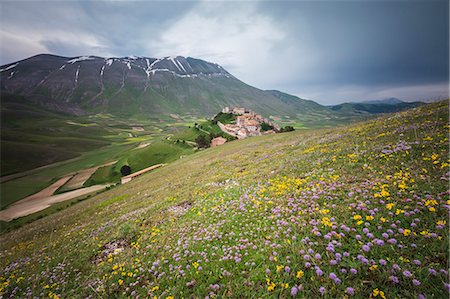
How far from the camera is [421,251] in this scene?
15.6 ft

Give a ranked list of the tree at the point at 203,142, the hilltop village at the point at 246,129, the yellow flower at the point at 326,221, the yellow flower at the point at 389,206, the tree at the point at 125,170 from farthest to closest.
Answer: the hilltop village at the point at 246,129, the tree at the point at 203,142, the tree at the point at 125,170, the yellow flower at the point at 326,221, the yellow flower at the point at 389,206

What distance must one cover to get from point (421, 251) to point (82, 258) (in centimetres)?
1296

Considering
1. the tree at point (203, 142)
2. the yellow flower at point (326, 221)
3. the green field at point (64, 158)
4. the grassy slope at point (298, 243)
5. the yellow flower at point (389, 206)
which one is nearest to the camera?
the grassy slope at point (298, 243)

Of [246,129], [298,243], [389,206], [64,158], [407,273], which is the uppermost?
[246,129]

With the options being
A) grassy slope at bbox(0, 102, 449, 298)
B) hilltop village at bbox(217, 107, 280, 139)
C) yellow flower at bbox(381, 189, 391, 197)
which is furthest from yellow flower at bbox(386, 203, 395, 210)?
hilltop village at bbox(217, 107, 280, 139)

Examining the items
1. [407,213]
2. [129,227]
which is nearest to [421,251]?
[407,213]

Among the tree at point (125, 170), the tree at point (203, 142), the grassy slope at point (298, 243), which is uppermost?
the grassy slope at point (298, 243)

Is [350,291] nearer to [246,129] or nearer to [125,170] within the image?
[125,170]

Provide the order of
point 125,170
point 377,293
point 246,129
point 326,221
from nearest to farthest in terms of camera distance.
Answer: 1. point 377,293
2. point 326,221
3. point 125,170
4. point 246,129

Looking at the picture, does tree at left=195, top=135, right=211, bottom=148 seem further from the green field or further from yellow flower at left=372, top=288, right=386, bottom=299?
yellow flower at left=372, top=288, right=386, bottom=299

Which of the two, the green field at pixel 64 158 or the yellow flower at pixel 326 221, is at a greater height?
the yellow flower at pixel 326 221

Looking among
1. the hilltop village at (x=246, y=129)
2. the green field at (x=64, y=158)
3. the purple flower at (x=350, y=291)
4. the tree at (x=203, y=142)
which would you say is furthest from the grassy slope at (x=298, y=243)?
the hilltop village at (x=246, y=129)

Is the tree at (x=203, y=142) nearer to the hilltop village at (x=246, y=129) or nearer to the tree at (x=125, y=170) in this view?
the hilltop village at (x=246, y=129)

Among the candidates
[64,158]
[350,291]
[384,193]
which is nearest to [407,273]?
[350,291]
